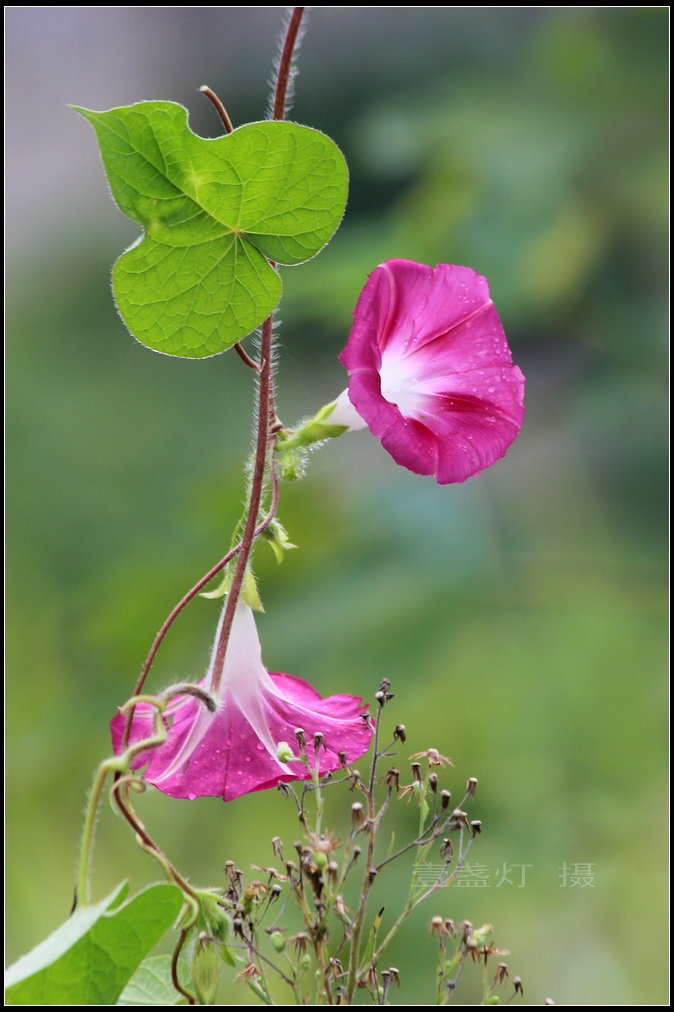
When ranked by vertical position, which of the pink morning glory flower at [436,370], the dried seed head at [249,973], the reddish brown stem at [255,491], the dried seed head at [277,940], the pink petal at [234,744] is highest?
the pink morning glory flower at [436,370]

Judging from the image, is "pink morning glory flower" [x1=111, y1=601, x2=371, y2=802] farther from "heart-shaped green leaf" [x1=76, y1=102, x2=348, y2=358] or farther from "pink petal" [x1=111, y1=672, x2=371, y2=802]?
"heart-shaped green leaf" [x1=76, y1=102, x2=348, y2=358]

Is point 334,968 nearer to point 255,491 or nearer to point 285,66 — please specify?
point 255,491

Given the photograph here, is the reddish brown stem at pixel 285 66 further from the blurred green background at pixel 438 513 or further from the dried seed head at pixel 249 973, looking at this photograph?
the blurred green background at pixel 438 513

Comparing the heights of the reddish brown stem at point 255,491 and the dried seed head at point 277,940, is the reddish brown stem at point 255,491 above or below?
above

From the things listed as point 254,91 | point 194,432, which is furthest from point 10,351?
point 254,91

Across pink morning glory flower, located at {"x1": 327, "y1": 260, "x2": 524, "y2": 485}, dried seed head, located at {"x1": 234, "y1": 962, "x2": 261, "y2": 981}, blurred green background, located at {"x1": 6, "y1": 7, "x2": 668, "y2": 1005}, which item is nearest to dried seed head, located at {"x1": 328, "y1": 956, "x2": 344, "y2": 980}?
dried seed head, located at {"x1": 234, "y1": 962, "x2": 261, "y2": 981}

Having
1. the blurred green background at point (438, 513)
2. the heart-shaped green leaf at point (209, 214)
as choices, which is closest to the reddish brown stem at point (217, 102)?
the heart-shaped green leaf at point (209, 214)

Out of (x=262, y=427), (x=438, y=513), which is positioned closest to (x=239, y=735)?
(x=262, y=427)
